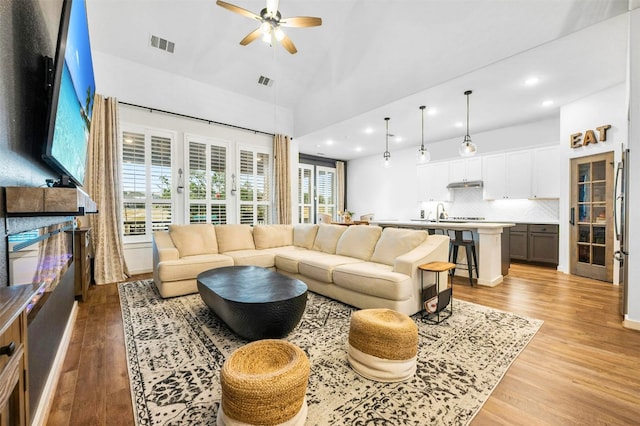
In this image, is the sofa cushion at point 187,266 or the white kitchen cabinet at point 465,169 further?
the white kitchen cabinet at point 465,169

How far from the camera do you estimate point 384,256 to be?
10.7ft

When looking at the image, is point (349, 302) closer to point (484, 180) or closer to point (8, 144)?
point (8, 144)

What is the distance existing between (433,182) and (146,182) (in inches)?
256

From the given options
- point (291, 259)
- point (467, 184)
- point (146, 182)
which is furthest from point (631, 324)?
point (146, 182)

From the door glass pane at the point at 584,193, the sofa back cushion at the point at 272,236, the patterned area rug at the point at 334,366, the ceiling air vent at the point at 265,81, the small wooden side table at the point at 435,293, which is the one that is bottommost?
the patterned area rug at the point at 334,366

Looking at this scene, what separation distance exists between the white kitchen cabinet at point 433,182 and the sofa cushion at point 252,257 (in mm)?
4938

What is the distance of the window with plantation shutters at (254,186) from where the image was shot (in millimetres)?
5949

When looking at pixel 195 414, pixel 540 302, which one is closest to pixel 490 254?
pixel 540 302

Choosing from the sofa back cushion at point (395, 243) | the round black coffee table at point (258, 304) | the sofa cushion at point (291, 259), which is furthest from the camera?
the sofa cushion at point (291, 259)

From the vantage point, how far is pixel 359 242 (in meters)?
3.62

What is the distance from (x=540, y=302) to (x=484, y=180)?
3.69 m

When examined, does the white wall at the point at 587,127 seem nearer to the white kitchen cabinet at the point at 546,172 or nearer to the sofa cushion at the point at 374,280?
the white kitchen cabinet at the point at 546,172

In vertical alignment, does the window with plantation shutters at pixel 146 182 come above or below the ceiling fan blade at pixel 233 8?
below

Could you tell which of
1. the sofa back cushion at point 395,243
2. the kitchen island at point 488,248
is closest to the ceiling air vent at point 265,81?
the sofa back cushion at point 395,243
